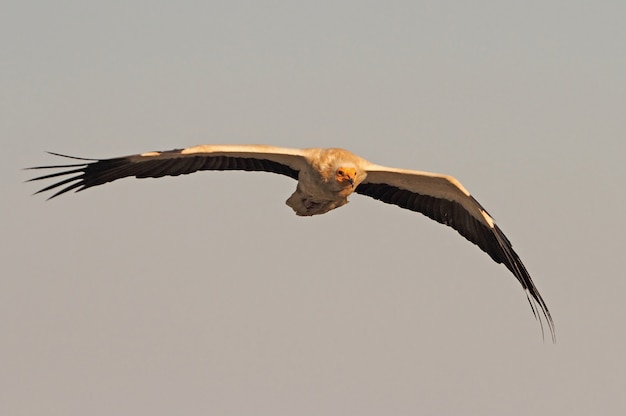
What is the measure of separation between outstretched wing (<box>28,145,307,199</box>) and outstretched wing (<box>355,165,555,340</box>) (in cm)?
146

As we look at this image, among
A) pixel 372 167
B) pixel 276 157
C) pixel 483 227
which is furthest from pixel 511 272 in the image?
pixel 276 157

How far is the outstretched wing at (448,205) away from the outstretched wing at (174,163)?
1457 millimetres

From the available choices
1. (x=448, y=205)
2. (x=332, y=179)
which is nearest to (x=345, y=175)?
(x=332, y=179)

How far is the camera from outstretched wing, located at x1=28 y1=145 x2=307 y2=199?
49.6ft

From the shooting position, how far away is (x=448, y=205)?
17.2m

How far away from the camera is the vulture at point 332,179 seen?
15227mm

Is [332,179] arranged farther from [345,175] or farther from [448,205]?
[448,205]

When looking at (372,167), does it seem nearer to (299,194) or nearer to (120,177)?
(299,194)

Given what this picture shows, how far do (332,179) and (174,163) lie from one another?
2.35 metres

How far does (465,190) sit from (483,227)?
0.90 m

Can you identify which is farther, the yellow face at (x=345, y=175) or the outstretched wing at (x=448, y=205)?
the outstretched wing at (x=448, y=205)

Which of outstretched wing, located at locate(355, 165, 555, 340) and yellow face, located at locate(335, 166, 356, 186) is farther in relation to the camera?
outstretched wing, located at locate(355, 165, 555, 340)

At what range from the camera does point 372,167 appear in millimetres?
15914

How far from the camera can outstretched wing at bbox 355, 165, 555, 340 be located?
1650cm
